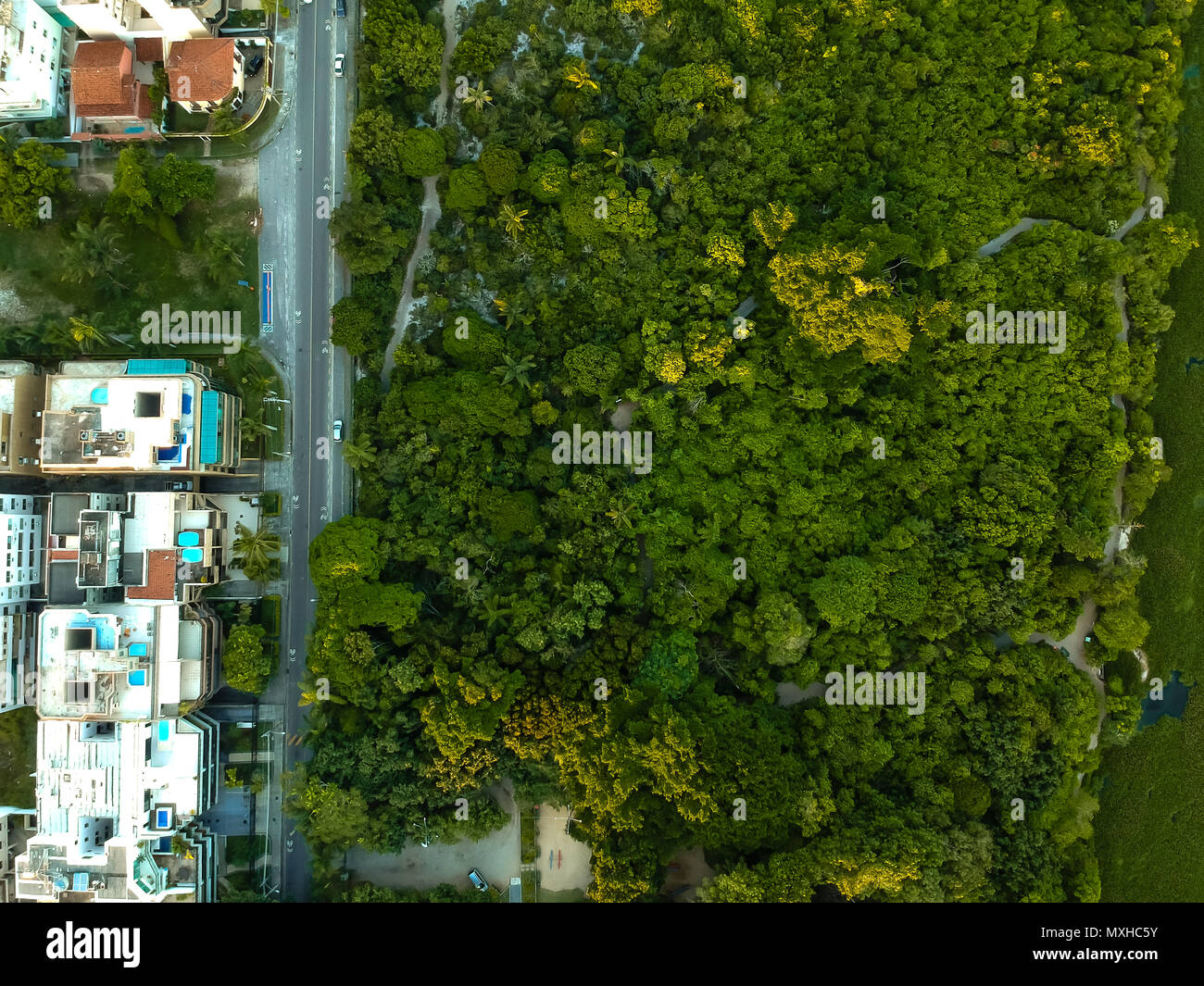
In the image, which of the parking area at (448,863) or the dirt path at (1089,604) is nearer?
the parking area at (448,863)

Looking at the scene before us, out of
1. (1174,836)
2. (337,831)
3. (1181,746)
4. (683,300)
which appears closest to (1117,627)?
(1181,746)

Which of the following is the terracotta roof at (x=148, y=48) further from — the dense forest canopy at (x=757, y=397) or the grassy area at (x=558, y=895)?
the grassy area at (x=558, y=895)

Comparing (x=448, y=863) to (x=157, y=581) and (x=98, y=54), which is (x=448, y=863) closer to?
(x=157, y=581)

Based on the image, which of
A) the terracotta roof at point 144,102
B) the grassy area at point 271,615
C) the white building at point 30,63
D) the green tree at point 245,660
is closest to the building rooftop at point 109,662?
the green tree at point 245,660

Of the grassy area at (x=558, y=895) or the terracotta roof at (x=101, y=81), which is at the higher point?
the terracotta roof at (x=101, y=81)

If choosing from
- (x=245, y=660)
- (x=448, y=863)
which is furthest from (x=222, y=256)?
(x=448, y=863)

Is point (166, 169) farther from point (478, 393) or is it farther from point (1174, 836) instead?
point (1174, 836)
